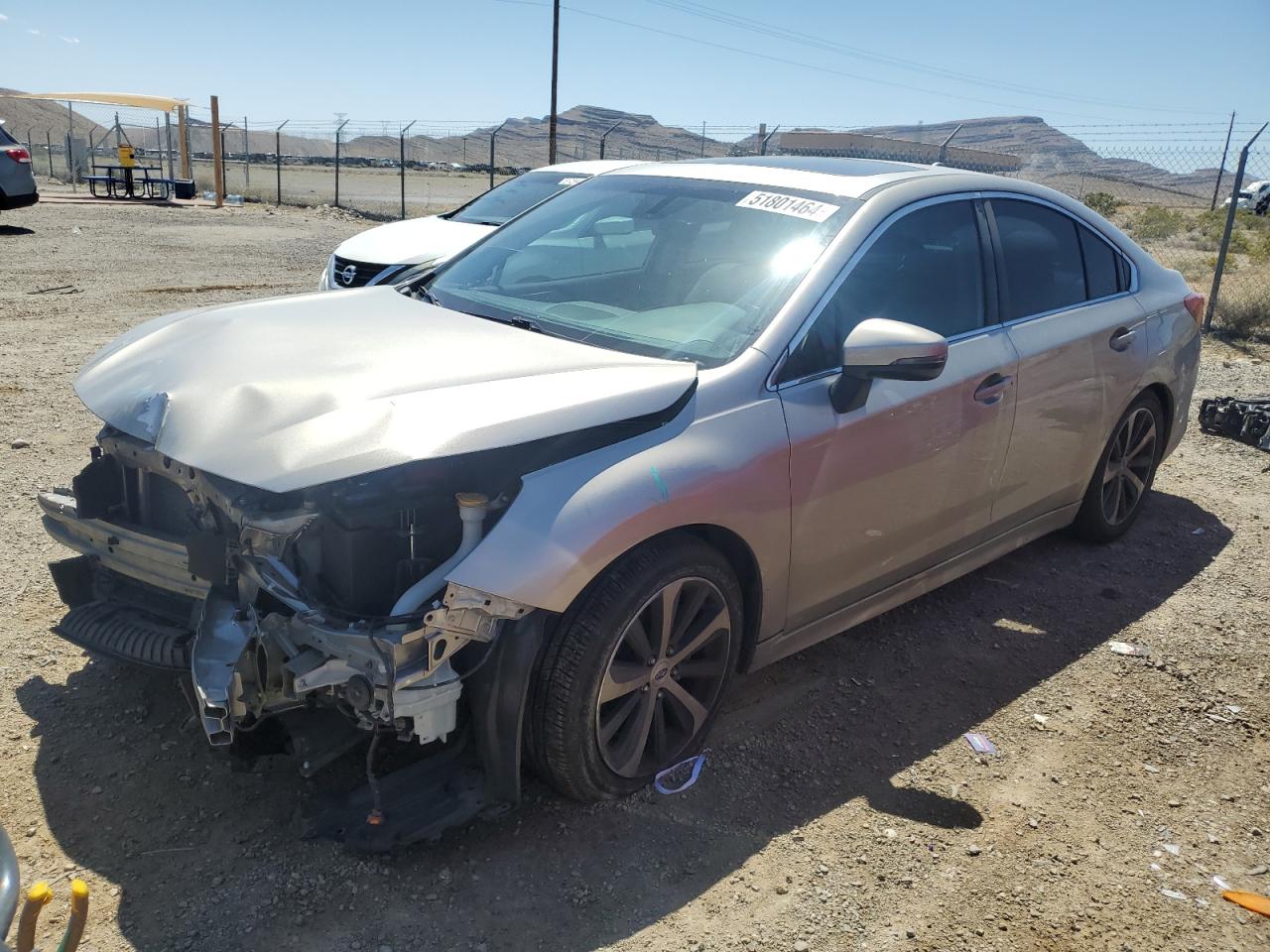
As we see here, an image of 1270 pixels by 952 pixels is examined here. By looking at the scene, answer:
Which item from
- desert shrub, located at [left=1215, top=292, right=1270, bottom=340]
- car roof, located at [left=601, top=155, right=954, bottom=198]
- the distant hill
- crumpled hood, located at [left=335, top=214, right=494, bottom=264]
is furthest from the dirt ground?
the distant hill

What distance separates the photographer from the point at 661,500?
2.82 m

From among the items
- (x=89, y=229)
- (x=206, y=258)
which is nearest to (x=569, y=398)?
(x=206, y=258)

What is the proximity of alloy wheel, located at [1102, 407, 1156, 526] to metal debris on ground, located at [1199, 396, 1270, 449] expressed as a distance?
2523 millimetres

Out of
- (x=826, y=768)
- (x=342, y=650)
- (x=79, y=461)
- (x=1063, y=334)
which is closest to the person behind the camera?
(x=342, y=650)

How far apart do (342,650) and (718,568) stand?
3.71ft

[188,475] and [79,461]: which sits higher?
[188,475]

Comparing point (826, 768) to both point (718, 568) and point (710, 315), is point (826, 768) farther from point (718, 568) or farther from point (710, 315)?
point (710, 315)

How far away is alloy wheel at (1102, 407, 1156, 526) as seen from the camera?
4.97 meters

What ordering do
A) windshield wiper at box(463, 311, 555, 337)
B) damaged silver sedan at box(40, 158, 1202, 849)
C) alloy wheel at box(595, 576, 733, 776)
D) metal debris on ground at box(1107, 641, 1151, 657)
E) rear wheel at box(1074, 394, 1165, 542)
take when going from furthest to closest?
Result: rear wheel at box(1074, 394, 1165, 542), metal debris on ground at box(1107, 641, 1151, 657), windshield wiper at box(463, 311, 555, 337), alloy wheel at box(595, 576, 733, 776), damaged silver sedan at box(40, 158, 1202, 849)

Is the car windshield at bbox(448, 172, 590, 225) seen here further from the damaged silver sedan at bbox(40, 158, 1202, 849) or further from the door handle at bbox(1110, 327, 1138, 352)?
the door handle at bbox(1110, 327, 1138, 352)

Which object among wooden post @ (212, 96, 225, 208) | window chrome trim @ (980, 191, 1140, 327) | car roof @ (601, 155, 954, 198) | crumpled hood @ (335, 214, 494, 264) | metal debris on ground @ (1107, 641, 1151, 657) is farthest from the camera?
wooden post @ (212, 96, 225, 208)

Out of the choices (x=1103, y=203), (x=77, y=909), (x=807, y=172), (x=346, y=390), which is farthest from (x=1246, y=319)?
(x=1103, y=203)

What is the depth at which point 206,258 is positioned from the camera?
14.3m

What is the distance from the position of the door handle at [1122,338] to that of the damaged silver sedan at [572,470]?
0.43 metres
